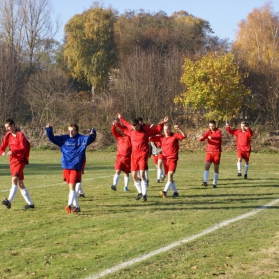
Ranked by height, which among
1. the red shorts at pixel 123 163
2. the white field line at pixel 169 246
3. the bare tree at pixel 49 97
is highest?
the bare tree at pixel 49 97

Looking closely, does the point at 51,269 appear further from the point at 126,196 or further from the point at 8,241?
the point at 126,196

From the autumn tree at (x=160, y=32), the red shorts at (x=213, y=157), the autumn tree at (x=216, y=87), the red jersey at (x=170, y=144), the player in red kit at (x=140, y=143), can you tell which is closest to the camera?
the player in red kit at (x=140, y=143)

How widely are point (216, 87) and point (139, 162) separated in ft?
87.8

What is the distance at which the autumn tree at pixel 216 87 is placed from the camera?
4016cm

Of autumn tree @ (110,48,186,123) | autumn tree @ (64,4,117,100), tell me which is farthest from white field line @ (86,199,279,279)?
autumn tree @ (64,4,117,100)

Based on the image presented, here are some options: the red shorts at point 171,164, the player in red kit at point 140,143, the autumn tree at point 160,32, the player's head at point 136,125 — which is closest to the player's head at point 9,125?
the player in red kit at point 140,143

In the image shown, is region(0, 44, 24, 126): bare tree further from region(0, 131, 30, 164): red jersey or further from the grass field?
region(0, 131, 30, 164): red jersey

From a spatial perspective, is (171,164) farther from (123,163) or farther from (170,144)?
(123,163)

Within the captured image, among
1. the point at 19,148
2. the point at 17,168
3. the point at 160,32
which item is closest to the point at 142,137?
the point at 19,148

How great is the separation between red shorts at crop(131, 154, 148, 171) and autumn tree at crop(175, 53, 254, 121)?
26.4 meters

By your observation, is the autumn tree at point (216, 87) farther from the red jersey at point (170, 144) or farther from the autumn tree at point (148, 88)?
the red jersey at point (170, 144)

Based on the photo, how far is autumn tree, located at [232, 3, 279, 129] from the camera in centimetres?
4395

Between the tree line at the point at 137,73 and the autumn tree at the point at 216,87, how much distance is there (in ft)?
0.25

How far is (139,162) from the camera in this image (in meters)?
14.0
